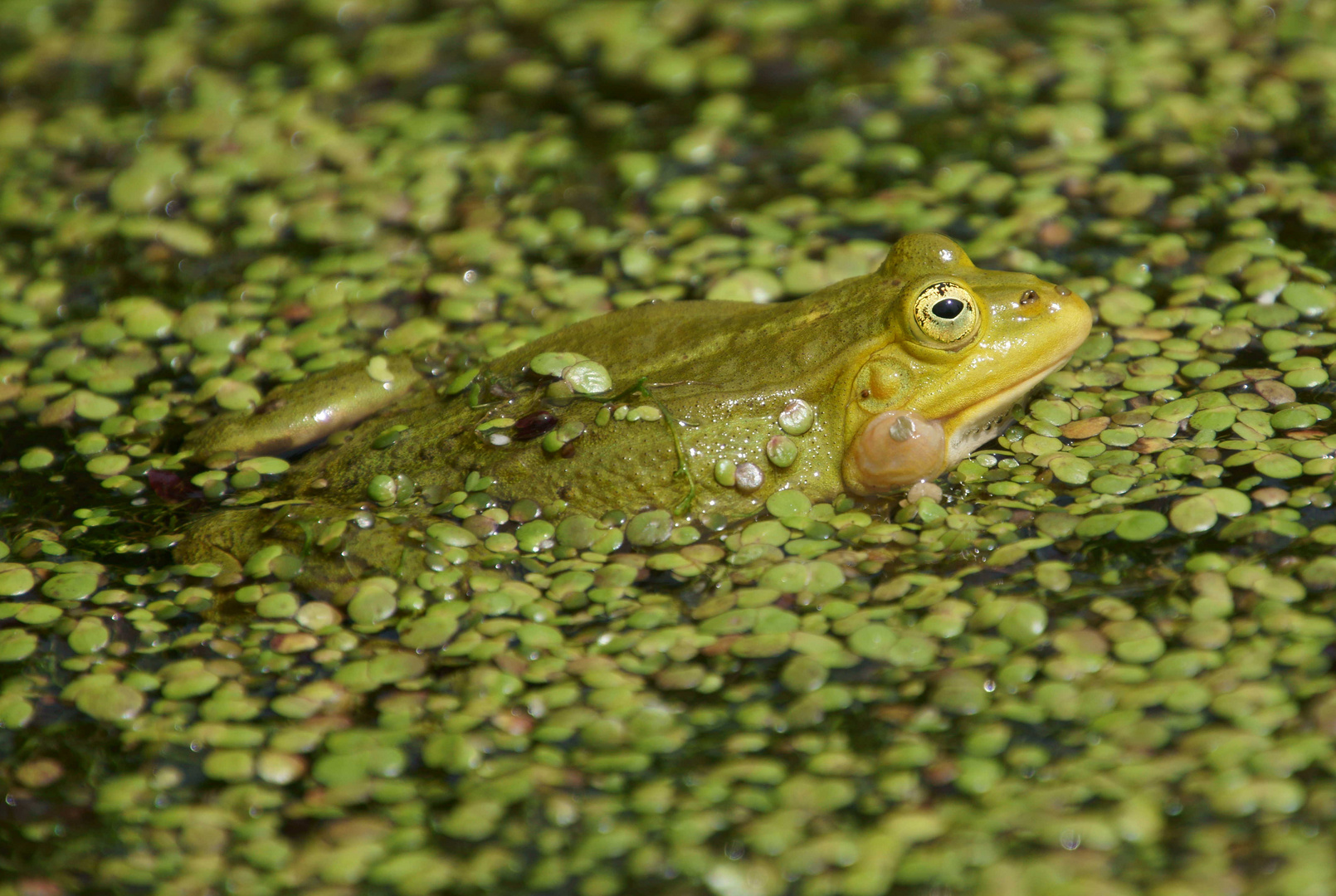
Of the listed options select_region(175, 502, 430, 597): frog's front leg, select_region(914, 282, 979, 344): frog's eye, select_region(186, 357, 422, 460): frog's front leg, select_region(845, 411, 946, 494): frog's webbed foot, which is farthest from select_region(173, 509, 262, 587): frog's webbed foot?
select_region(914, 282, 979, 344): frog's eye

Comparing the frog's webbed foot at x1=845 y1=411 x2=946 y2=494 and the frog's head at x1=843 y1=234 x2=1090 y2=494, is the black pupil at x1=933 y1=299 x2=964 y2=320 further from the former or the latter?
the frog's webbed foot at x1=845 y1=411 x2=946 y2=494

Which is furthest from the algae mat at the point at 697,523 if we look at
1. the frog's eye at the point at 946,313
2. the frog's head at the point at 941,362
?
the frog's eye at the point at 946,313

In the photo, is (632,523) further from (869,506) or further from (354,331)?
(354,331)

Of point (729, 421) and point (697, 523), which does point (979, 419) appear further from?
point (697, 523)

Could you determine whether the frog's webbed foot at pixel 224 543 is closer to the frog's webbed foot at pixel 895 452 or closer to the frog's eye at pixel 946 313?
the frog's webbed foot at pixel 895 452

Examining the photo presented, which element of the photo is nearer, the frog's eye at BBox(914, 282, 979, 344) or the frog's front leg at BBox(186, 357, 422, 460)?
the frog's eye at BBox(914, 282, 979, 344)

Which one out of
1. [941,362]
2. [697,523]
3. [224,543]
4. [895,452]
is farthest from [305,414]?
[941,362]

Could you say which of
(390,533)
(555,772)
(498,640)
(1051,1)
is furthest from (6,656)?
(1051,1)
